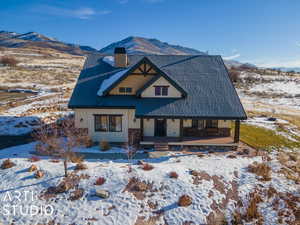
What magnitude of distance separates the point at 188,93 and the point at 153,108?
12.4 feet

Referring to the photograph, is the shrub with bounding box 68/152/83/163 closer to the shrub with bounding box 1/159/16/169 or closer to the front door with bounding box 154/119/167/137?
the shrub with bounding box 1/159/16/169

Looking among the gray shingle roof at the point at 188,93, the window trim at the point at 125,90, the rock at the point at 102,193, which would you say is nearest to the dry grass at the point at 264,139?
the gray shingle roof at the point at 188,93

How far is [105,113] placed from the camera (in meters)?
18.9

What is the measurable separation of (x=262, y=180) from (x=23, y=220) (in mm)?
13933

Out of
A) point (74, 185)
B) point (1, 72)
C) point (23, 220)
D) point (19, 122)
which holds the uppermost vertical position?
point (1, 72)

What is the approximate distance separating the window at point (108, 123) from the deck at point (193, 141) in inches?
103

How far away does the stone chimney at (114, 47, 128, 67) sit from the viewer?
74.5 feet

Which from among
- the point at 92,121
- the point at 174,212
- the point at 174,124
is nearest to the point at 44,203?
the point at 174,212

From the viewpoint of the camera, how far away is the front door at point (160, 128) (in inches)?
770

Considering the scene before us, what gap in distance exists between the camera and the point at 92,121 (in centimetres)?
1909

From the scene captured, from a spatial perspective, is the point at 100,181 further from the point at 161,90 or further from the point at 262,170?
the point at 262,170

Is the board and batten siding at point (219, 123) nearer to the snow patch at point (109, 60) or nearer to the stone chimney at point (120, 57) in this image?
the stone chimney at point (120, 57)

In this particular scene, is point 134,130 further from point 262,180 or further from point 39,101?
point 39,101

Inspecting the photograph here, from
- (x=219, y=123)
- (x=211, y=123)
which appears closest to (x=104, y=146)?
(x=211, y=123)
